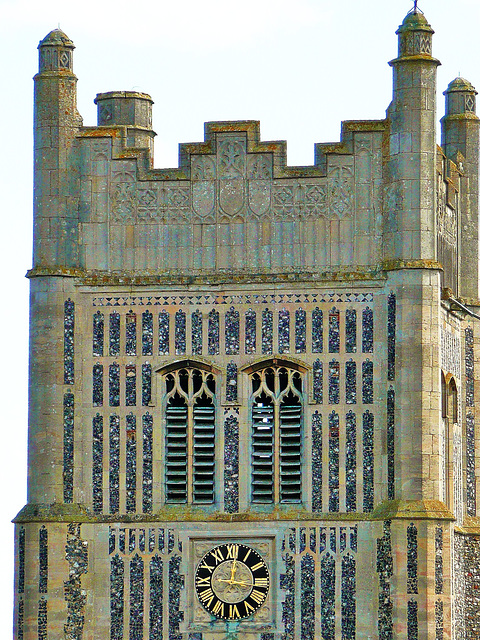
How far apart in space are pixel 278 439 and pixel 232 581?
2677mm

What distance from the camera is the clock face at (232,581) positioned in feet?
171

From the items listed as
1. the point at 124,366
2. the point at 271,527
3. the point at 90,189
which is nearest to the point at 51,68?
the point at 90,189

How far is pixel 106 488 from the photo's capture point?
52875 millimetres

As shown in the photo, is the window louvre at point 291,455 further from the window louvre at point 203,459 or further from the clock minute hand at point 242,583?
the clock minute hand at point 242,583

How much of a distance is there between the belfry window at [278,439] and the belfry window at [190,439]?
30.9 inches

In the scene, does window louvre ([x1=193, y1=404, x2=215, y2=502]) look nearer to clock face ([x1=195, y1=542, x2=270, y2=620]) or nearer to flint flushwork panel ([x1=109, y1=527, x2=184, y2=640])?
flint flushwork panel ([x1=109, y1=527, x2=184, y2=640])

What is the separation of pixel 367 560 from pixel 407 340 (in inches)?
157

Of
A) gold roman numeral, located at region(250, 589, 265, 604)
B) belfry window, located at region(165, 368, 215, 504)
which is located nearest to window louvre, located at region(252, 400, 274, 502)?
belfry window, located at region(165, 368, 215, 504)

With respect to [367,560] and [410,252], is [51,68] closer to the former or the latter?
[410,252]

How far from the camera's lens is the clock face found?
5225 centimetres

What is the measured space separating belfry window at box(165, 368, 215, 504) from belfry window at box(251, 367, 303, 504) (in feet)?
2.57

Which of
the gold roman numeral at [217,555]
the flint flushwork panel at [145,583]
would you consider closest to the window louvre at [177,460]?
the flint flushwork panel at [145,583]

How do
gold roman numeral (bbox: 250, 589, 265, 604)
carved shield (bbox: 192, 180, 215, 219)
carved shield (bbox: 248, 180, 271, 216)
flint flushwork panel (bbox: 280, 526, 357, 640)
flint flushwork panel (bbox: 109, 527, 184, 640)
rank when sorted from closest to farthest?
flint flushwork panel (bbox: 280, 526, 357, 640) → gold roman numeral (bbox: 250, 589, 265, 604) → flint flushwork panel (bbox: 109, 527, 184, 640) → carved shield (bbox: 248, 180, 271, 216) → carved shield (bbox: 192, 180, 215, 219)

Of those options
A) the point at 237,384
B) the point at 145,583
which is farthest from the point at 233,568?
the point at 237,384
